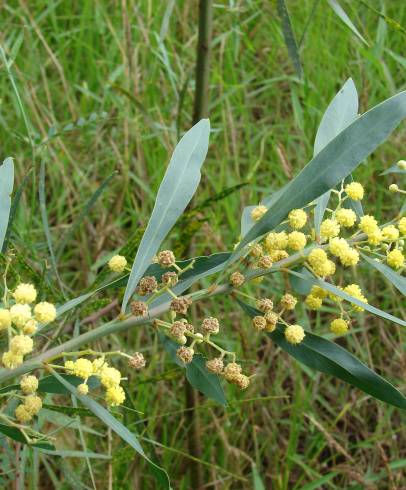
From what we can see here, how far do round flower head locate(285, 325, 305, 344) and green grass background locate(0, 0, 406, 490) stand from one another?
2.50 ft

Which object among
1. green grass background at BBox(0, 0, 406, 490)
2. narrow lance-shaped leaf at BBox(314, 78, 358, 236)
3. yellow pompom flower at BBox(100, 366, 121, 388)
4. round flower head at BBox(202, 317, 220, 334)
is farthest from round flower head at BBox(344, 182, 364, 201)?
green grass background at BBox(0, 0, 406, 490)

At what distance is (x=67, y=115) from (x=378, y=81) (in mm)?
1089

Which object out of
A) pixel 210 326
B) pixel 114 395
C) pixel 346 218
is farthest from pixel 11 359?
pixel 346 218

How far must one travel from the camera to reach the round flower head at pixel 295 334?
98cm

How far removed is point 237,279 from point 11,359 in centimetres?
29

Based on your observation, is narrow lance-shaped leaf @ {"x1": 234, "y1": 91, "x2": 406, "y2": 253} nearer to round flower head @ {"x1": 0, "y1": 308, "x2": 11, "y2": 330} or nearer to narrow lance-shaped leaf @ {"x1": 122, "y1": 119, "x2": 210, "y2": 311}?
narrow lance-shaped leaf @ {"x1": 122, "y1": 119, "x2": 210, "y2": 311}

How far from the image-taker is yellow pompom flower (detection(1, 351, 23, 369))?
82cm

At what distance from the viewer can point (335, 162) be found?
2.87ft

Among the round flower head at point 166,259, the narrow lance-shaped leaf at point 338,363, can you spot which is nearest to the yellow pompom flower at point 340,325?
the narrow lance-shaped leaf at point 338,363

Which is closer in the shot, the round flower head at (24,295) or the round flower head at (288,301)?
the round flower head at (24,295)

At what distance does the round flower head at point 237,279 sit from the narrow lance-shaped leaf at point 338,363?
0.36ft

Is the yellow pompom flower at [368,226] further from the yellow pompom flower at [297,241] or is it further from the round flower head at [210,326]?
the round flower head at [210,326]

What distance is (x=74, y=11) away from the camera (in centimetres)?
294

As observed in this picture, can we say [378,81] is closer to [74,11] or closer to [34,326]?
[74,11]
